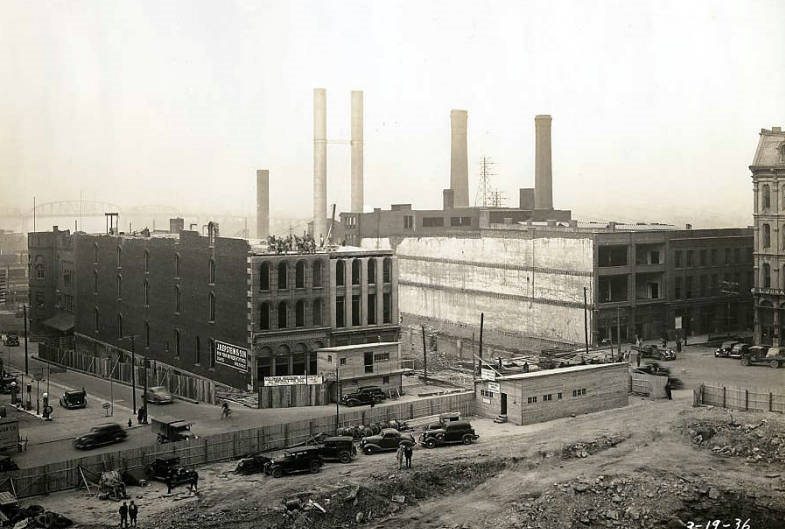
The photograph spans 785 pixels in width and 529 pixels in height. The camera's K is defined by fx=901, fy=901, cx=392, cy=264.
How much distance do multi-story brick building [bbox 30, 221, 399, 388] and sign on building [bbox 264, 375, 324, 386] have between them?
3379mm

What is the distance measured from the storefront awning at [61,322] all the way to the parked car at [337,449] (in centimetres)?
5251

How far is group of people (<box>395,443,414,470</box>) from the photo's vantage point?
4253 centimetres

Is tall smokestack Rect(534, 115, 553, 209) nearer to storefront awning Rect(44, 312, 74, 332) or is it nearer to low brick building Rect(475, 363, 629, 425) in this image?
low brick building Rect(475, 363, 629, 425)

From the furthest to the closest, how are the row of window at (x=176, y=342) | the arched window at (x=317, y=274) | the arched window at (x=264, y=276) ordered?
the row of window at (x=176, y=342) < the arched window at (x=317, y=274) < the arched window at (x=264, y=276)

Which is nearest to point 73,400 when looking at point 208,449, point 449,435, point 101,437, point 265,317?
point 101,437

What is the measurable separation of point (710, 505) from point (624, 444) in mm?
8320

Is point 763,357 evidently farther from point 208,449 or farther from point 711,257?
point 208,449

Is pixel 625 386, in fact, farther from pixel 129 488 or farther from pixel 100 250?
pixel 100 250

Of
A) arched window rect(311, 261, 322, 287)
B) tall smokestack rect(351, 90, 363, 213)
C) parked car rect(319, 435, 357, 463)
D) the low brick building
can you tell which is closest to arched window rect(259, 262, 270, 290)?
arched window rect(311, 261, 322, 287)

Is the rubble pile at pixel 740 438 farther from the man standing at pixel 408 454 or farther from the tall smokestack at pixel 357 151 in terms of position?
the tall smokestack at pixel 357 151

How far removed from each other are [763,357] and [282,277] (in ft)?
120

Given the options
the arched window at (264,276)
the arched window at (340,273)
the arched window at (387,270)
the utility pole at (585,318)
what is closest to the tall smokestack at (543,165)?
the utility pole at (585,318)

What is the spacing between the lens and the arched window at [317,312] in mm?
63094

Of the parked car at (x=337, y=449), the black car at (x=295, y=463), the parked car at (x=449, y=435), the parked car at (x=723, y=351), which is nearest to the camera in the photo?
the black car at (x=295, y=463)
